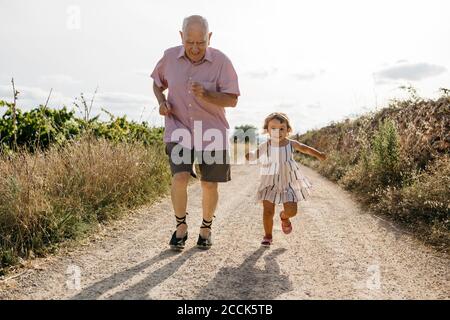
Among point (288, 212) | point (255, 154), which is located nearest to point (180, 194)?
point (255, 154)

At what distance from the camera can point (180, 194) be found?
471 centimetres

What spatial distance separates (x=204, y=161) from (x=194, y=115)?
0.47 metres

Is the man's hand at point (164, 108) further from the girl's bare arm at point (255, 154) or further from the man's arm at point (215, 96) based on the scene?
the girl's bare arm at point (255, 154)

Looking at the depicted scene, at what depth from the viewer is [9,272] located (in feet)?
13.0

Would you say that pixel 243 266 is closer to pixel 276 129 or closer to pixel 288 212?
pixel 288 212

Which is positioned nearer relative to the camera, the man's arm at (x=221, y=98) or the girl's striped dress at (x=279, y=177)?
the man's arm at (x=221, y=98)

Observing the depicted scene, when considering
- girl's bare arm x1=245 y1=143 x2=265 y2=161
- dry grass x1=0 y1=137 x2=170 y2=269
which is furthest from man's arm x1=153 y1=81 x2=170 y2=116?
dry grass x1=0 y1=137 x2=170 y2=269

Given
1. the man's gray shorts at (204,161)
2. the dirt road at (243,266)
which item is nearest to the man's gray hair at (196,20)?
the man's gray shorts at (204,161)

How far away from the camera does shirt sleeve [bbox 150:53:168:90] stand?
4.79 meters

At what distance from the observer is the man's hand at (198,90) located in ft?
13.9

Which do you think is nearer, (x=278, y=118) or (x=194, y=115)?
(x=194, y=115)

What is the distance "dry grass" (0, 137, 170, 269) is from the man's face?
2140 mm

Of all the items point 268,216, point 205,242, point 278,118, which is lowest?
point 205,242

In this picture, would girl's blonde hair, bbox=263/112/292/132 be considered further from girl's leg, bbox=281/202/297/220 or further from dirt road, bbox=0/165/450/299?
dirt road, bbox=0/165/450/299
